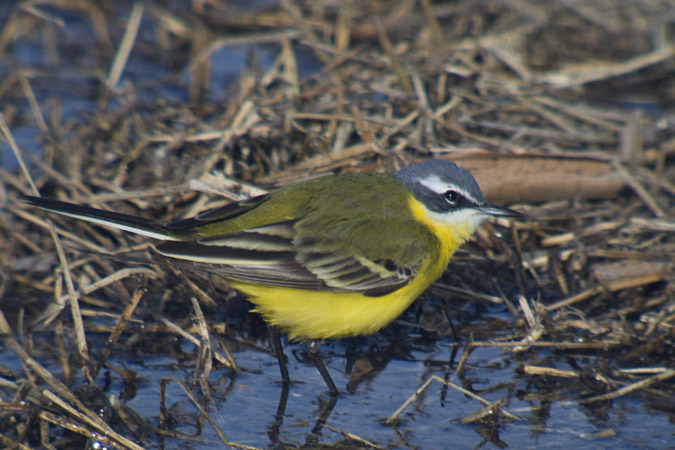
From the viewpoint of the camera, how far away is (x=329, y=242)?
582 centimetres

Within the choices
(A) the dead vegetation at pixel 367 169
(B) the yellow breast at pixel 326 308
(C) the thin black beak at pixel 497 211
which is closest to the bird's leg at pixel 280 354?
(B) the yellow breast at pixel 326 308

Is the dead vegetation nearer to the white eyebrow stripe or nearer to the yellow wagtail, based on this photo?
the yellow wagtail

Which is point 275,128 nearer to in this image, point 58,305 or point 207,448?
point 58,305

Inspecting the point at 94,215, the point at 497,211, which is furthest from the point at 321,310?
the point at 94,215

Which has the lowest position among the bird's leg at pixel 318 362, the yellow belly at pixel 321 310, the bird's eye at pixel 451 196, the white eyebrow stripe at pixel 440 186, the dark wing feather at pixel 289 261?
the bird's leg at pixel 318 362

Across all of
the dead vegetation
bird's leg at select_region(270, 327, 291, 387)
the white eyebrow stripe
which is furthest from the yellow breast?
the white eyebrow stripe

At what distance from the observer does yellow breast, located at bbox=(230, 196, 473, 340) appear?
18.6ft

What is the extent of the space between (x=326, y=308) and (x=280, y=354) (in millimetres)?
486

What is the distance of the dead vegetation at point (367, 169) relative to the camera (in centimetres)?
570

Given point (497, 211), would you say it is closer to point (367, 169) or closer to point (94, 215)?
point (367, 169)

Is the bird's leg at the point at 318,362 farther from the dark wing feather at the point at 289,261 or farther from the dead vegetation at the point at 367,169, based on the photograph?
the dark wing feather at the point at 289,261

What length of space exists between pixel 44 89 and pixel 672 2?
7763 millimetres

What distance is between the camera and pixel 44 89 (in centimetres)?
1042

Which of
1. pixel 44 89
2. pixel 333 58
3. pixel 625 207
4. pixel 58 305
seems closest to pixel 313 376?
pixel 58 305
